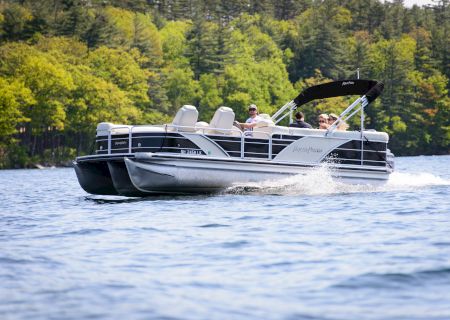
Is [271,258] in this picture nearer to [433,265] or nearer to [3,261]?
[433,265]

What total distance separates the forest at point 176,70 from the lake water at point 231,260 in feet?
180

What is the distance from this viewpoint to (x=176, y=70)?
313 feet

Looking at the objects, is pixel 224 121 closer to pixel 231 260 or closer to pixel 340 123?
pixel 340 123

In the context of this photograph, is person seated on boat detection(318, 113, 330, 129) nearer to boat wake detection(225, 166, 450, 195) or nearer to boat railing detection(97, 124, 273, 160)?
boat wake detection(225, 166, 450, 195)

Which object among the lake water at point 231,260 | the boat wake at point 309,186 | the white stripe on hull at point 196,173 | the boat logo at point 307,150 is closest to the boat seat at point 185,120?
the white stripe on hull at point 196,173

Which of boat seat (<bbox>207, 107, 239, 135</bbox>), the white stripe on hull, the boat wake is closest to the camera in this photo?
the white stripe on hull

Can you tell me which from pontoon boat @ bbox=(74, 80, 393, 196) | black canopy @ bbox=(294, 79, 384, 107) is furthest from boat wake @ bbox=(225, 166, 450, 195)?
black canopy @ bbox=(294, 79, 384, 107)

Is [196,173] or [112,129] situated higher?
[112,129]

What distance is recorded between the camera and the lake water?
8555 mm

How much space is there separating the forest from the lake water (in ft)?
180

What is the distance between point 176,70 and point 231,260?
85084 mm

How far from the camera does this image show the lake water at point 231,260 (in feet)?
28.1

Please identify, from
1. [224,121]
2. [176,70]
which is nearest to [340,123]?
[224,121]

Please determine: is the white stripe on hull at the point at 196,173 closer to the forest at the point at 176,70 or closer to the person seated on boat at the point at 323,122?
the person seated on boat at the point at 323,122
